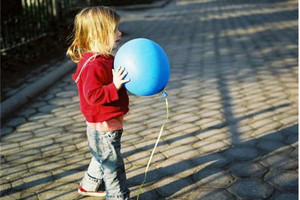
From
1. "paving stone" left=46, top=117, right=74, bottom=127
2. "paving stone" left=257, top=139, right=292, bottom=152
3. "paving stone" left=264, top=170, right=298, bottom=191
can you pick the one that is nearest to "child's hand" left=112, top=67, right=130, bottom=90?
"paving stone" left=264, top=170, right=298, bottom=191

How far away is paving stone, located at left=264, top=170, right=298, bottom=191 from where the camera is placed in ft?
10.2

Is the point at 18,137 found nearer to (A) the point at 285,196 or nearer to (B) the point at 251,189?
(B) the point at 251,189

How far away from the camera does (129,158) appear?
3682mm

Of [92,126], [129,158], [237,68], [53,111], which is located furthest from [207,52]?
[92,126]

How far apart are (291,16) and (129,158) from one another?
43.7 feet

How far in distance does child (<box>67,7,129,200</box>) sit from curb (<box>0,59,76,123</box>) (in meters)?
2.35

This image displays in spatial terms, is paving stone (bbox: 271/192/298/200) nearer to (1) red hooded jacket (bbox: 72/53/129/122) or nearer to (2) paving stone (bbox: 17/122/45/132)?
(1) red hooded jacket (bbox: 72/53/129/122)

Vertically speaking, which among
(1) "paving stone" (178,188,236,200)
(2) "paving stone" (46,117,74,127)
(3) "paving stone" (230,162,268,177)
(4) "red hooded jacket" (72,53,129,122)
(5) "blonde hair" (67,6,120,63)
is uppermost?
(5) "blonde hair" (67,6,120,63)

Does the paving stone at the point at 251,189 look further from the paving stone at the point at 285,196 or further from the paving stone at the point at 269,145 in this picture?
the paving stone at the point at 269,145

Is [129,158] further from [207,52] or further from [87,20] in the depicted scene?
[207,52]

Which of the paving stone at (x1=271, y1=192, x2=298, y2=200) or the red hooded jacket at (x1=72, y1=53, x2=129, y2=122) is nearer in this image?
the red hooded jacket at (x1=72, y1=53, x2=129, y2=122)

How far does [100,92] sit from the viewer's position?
7.76 feet

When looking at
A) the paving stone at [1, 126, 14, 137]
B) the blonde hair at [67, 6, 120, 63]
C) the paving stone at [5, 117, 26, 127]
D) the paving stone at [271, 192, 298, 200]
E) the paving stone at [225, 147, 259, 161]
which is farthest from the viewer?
the paving stone at [5, 117, 26, 127]

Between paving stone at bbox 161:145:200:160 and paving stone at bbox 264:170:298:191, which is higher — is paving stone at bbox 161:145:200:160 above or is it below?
above
